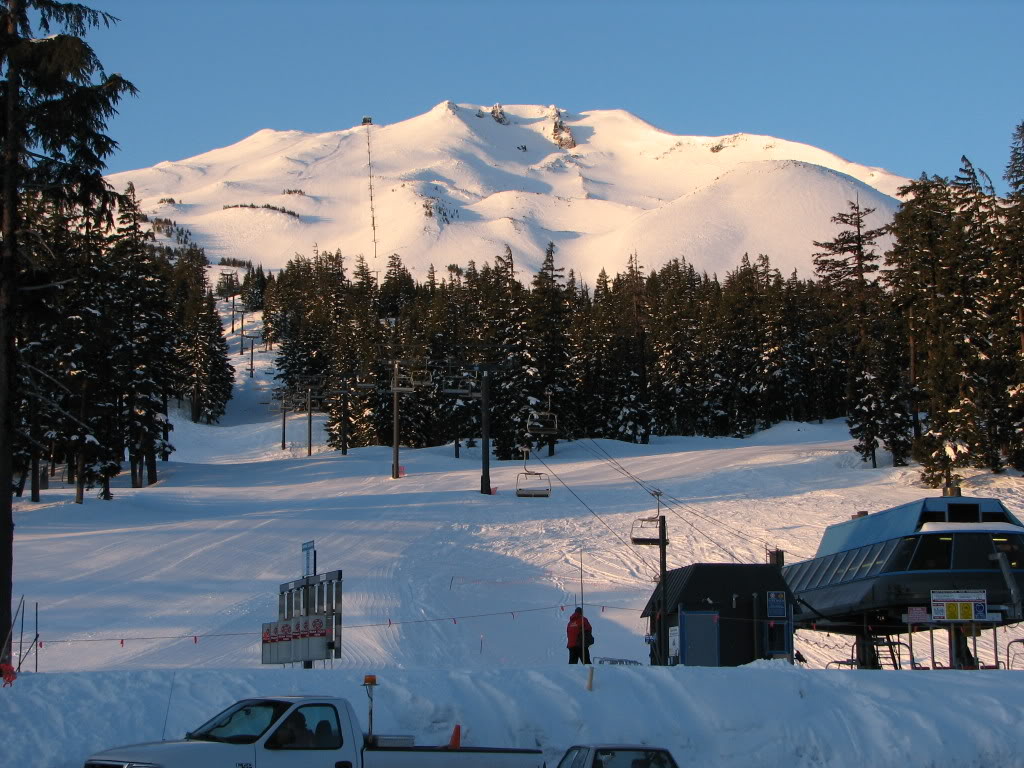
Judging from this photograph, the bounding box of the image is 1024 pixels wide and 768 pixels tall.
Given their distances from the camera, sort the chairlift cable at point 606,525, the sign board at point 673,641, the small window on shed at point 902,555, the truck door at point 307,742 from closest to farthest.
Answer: the truck door at point 307,742 < the sign board at point 673,641 < the small window on shed at point 902,555 < the chairlift cable at point 606,525

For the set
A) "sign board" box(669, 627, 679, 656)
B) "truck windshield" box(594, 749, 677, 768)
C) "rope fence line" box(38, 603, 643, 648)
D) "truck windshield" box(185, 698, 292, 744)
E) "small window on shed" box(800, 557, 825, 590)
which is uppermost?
"truck windshield" box(185, 698, 292, 744)

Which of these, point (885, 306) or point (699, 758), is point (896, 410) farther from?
point (699, 758)

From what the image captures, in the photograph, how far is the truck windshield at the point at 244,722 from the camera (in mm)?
10250

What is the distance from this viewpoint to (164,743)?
10.1 m

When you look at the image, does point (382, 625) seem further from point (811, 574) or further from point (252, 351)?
point (252, 351)

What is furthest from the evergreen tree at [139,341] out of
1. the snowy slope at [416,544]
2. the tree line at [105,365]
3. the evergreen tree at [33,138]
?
the evergreen tree at [33,138]

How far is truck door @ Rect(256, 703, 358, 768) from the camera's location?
1016 cm

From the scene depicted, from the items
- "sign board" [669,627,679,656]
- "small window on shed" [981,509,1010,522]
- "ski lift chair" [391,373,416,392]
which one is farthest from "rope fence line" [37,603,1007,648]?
"ski lift chair" [391,373,416,392]

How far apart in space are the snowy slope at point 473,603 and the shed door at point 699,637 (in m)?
4.79

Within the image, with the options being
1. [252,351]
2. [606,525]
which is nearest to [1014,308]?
[606,525]

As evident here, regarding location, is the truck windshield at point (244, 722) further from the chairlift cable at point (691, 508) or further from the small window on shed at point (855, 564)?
the chairlift cable at point (691, 508)

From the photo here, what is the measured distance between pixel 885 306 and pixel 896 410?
6954 mm

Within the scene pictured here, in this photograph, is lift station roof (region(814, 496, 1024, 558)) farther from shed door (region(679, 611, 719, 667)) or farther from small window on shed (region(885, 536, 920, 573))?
shed door (region(679, 611, 719, 667))

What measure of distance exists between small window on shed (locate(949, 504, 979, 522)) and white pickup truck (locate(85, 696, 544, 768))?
565 inches
